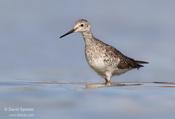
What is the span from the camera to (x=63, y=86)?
56.2 feet

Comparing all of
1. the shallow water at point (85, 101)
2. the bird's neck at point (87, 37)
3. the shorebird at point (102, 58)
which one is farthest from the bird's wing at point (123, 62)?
the shallow water at point (85, 101)

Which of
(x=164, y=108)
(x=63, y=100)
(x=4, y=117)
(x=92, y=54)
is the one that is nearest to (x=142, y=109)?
(x=164, y=108)

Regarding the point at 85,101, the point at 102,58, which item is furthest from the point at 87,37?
the point at 85,101

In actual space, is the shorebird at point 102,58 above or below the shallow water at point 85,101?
above

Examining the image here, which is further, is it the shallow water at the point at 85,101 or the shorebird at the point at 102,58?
the shorebird at the point at 102,58

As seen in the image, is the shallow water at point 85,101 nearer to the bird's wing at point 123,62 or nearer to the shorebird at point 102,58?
the shorebird at point 102,58

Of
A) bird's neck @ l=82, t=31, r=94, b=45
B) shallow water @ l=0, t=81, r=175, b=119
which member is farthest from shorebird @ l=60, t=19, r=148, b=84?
shallow water @ l=0, t=81, r=175, b=119

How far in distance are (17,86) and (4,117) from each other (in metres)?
3.30

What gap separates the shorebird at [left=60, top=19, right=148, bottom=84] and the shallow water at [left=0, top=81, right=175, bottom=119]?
104 centimetres

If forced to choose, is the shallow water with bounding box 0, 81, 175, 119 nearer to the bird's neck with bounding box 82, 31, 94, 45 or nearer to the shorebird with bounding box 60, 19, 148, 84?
the shorebird with bounding box 60, 19, 148, 84

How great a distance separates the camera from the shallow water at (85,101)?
1399cm

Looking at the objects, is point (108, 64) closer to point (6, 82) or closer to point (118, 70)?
point (118, 70)

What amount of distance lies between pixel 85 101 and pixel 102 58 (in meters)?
3.26

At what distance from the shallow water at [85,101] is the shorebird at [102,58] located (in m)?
1.04
